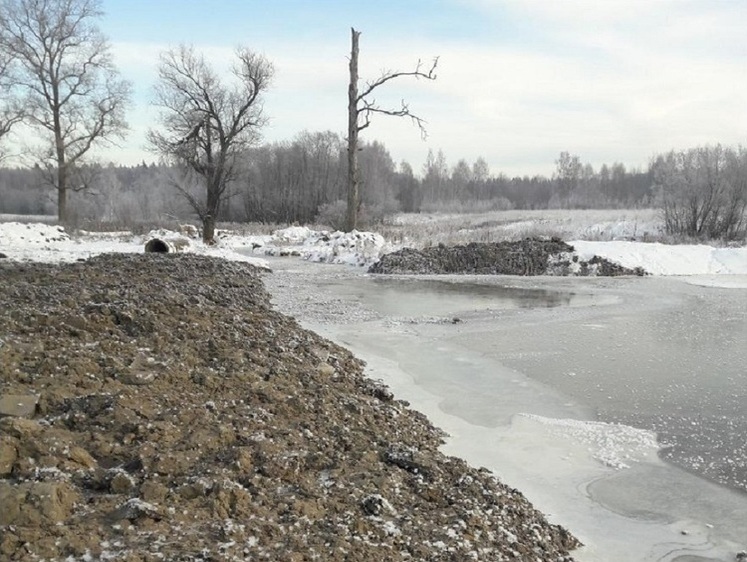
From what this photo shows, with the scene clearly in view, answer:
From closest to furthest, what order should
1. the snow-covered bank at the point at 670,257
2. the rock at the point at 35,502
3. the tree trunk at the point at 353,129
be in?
the rock at the point at 35,502 → the snow-covered bank at the point at 670,257 → the tree trunk at the point at 353,129

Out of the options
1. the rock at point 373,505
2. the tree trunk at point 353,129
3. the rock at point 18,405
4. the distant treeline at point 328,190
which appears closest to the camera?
the rock at point 373,505

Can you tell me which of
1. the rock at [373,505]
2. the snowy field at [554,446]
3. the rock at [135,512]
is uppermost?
the rock at [135,512]

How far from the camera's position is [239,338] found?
6.75m

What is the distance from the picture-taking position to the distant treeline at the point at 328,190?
70188mm

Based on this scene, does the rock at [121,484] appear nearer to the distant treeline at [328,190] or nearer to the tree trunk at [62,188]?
the tree trunk at [62,188]

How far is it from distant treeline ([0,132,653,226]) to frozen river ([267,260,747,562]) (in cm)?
3661

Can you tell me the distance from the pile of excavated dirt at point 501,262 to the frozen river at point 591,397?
686 centimetres

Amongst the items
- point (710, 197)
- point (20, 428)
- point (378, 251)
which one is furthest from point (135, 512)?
point (710, 197)

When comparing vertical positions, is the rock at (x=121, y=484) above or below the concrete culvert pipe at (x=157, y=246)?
below

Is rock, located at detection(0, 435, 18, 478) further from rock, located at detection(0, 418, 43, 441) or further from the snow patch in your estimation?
the snow patch

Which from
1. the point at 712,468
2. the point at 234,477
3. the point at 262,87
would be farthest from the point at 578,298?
the point at 262,87

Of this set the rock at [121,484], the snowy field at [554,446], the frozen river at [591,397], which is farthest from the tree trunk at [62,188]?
the rock at [121,484]

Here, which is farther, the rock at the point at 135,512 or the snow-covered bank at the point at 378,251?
the snow-covered bank at the point at 378,251

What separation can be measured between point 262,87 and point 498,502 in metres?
26.0
